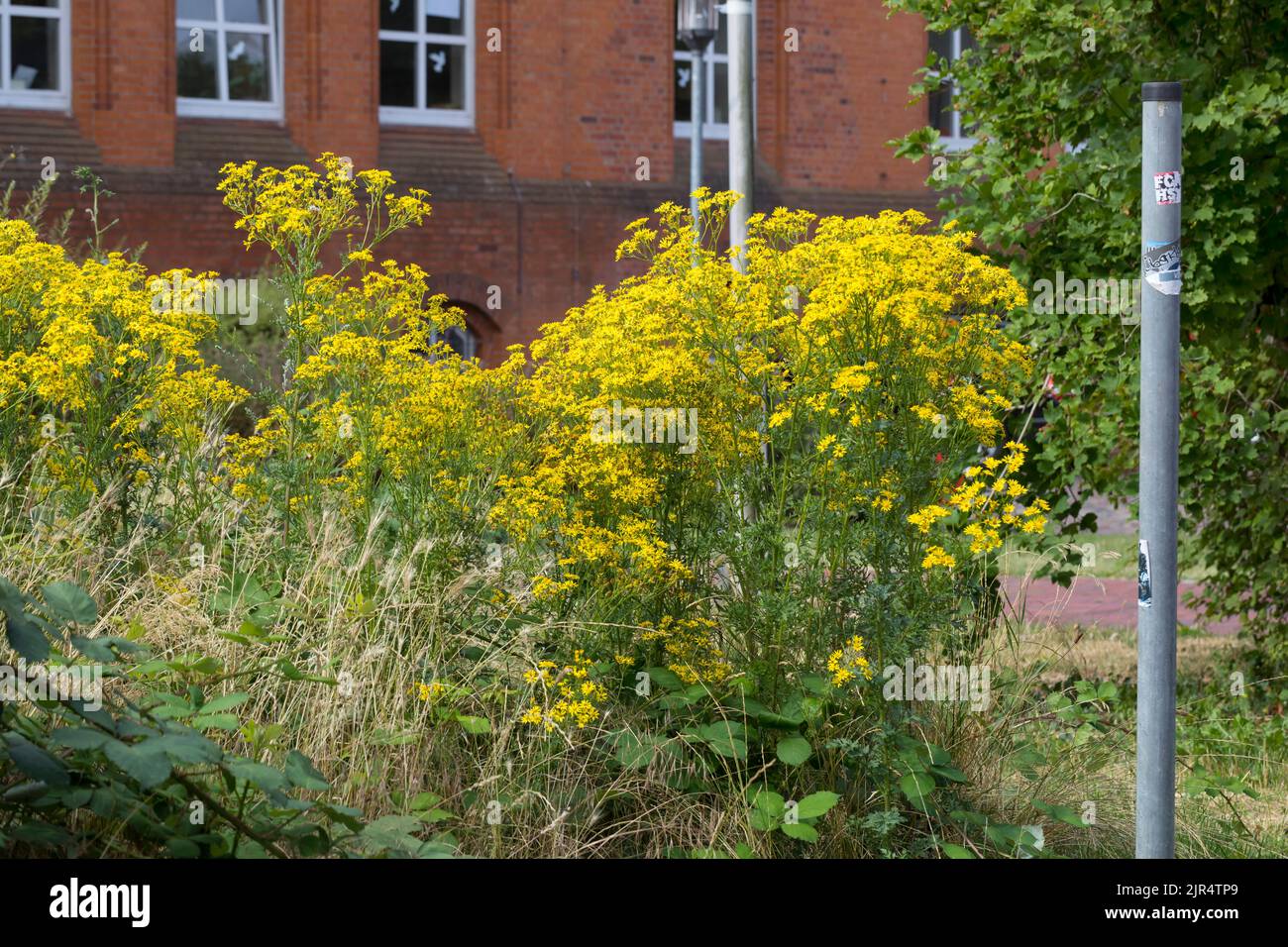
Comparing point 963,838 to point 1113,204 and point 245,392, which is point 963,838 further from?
point 1113,204

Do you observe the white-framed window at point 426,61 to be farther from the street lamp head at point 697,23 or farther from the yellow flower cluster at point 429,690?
the yellow flower cluster at point 429,690

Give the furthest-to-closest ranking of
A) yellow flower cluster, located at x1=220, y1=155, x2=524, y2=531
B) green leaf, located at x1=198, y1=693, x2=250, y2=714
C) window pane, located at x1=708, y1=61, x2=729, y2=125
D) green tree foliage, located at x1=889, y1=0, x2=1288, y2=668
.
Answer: window pane, located at x1=708, y1=61, x2=729, y2=125
green tree foliage, located at x1=889, y1=0, x2=1288, y2=668
yellow flower cluster, located at x1=220, y1=155, x2=524, y2=531
green leaf, located at x1=198, y1=693, x2=250, y2=714

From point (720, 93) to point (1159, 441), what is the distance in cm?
1894

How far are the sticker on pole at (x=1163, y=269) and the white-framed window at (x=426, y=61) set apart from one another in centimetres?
1724

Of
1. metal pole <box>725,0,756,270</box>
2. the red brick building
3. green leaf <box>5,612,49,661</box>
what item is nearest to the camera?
green leaf <box>5,612,49,661</box>

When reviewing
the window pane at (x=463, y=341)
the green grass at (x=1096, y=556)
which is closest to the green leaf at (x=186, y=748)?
the green grass at (x=1096, y=556)

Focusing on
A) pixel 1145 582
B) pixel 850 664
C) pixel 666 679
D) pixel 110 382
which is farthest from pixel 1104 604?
pixel 1145 582

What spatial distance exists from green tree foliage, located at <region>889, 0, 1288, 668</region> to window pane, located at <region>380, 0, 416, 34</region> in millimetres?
12665

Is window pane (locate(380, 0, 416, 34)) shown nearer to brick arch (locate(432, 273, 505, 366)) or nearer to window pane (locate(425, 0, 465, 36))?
window pane (locate(425, 0, 465, 36))

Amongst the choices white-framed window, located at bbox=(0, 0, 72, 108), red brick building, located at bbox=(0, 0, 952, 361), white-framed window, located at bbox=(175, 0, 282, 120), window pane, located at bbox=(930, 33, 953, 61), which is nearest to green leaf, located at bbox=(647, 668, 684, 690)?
red brick building, located at bbox=(0, 0, 952, 361)

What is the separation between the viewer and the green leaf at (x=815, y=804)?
4586 millimetres

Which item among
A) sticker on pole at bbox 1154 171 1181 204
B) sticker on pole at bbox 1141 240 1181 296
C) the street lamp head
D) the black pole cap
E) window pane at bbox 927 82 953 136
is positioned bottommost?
sticker on pole at bbox 1141 240 1181 296

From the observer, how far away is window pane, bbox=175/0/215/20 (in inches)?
750

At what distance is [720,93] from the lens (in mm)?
21953
